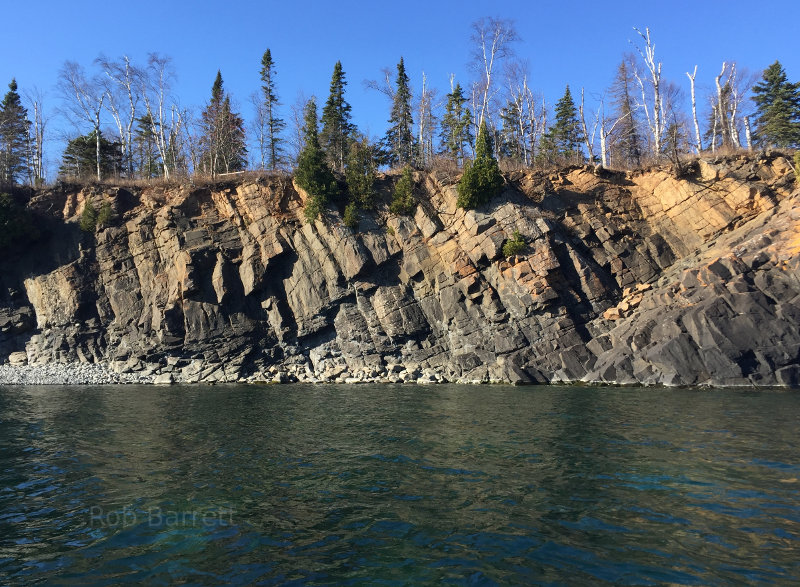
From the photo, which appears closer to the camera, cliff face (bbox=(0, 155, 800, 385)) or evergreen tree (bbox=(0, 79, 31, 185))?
cliff face (bbox=(0, 155, 800, 385))

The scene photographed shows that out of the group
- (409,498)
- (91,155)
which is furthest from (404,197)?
(91,155)

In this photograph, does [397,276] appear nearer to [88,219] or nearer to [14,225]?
[88,219]

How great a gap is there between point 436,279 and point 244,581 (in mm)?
28172

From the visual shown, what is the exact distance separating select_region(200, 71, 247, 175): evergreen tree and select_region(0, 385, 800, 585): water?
3540 cm

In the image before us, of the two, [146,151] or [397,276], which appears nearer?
[397,276]

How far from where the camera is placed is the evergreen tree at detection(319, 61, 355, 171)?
158ft

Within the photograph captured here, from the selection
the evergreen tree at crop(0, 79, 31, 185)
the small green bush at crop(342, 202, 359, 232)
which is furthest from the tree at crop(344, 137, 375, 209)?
the evergreen tree at crop(0, 79, 31, 185)

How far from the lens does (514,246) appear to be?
3191 centimetres

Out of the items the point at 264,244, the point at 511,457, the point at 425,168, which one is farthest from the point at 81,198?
the point at 511,457

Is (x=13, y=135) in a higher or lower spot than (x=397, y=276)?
higher

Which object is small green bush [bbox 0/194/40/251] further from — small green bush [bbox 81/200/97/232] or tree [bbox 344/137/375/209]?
tree [bbox 344/137/375/209]

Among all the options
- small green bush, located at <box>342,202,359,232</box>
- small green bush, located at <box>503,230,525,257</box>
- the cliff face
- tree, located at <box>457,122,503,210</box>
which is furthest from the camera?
small green bush, located at <box>342,202,359,232</box>

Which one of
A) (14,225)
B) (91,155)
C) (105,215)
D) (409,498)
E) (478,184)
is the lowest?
(409,498)

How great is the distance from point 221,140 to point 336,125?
11177 millimetres
